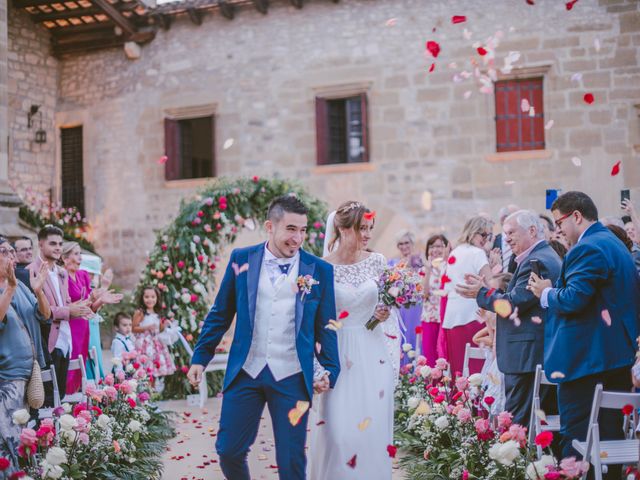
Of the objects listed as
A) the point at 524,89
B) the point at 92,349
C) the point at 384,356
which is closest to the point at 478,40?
the point at 524,89

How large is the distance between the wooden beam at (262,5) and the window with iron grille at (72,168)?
511 centimetres

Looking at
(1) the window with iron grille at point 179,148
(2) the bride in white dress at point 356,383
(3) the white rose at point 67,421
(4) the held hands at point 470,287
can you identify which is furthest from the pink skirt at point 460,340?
(1) the window with iron grille at point 179,148

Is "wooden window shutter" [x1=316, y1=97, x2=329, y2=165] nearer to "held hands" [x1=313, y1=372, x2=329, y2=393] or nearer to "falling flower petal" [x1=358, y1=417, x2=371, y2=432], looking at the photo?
"falling flower petal" [x1=358, y1=417, x2=371, y2=432]

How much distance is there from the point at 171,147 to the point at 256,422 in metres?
12.8

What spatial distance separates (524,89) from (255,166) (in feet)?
18.1

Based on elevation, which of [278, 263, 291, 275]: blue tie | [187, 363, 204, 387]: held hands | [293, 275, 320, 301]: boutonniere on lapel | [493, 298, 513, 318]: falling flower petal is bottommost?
[187, 363, 204, 387]: held hands

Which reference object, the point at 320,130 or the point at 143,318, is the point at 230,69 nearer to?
the point at 320,130

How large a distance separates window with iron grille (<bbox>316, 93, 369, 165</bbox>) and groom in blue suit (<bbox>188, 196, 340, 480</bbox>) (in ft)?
35.3

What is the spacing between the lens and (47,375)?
5.28m

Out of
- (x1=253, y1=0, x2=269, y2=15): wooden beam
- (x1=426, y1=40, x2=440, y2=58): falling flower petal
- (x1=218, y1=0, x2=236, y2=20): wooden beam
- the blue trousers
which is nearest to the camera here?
the blue trousers

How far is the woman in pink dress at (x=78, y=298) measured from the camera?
6883 mm

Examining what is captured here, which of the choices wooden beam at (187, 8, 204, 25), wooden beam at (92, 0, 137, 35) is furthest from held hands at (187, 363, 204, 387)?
wooden beam at (92, 0, 137, 35)

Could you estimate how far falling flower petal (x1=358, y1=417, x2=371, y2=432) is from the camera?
446cm

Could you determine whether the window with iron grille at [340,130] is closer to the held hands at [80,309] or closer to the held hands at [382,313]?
the held hands at [80,309]
